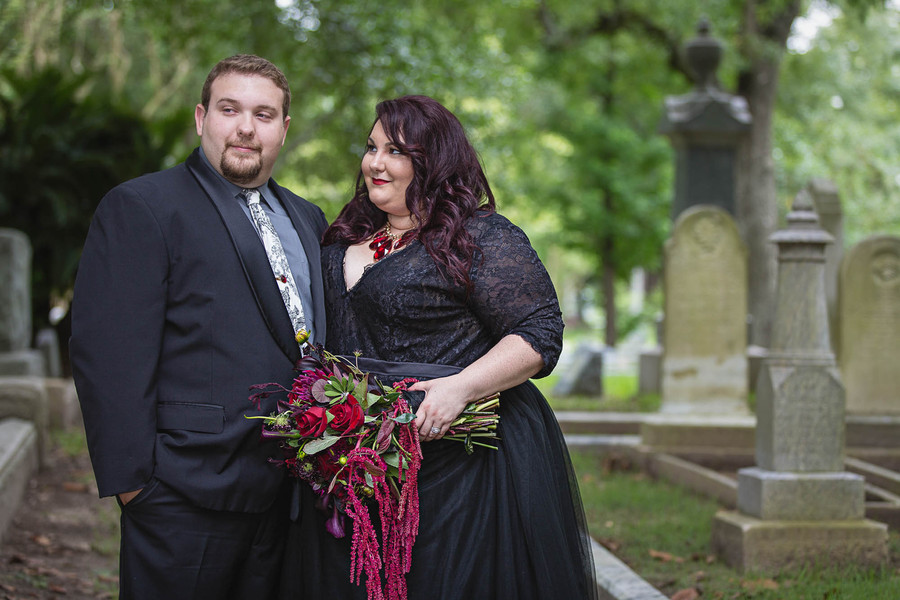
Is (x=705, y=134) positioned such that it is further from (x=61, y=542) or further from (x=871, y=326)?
(x=61, y=542)

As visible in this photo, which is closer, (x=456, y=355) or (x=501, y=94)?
(x=456, y=355)

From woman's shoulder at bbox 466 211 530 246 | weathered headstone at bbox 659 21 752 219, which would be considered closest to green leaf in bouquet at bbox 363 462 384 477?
woman's shoulder at bbox 466 211 530 246

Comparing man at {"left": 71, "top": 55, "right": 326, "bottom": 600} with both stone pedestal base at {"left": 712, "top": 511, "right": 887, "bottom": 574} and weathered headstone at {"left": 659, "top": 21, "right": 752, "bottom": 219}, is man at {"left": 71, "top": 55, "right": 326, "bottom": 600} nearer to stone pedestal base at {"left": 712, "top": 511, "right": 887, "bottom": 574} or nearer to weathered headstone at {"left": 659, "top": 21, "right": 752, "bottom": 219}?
stone pedestal base at {"left": 712, "top": 511, "right": 887, "bottom": 574}

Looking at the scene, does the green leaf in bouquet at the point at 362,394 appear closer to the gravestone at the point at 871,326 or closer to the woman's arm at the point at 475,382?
the woman's arm at the point at 475,382

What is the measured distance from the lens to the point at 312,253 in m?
3.41

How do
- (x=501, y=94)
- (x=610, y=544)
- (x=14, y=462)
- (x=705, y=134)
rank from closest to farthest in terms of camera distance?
(x=610, y=544) < (x=14, y=462) < (x=705, y=134) < (x=501, y=94)

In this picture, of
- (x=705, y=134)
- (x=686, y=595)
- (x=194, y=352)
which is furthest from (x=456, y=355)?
(x=705, y=134)

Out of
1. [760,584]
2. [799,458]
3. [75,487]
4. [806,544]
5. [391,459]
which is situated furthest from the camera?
[75,487]

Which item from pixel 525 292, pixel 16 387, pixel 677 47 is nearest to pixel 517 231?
pixel 525 292

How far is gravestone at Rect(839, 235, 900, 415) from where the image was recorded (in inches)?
360

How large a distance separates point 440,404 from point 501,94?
Answer: 17071 mm

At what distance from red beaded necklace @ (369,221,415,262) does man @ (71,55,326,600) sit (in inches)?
10.7

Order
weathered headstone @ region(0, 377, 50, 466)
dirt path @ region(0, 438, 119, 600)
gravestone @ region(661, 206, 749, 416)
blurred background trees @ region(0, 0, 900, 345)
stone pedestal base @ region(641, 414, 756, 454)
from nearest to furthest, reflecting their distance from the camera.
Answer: dirt path @ region(0, 438, 119, 600) < weathered headstone @ region(0, 377, 50, 466) < stone pedestal base @ region(641, 414, 756, 454) < gravestone @ region(661, 206, 749, 416) < blurred background trees @ region(0, 0, 900, 345)

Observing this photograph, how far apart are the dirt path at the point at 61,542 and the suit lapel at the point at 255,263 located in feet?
8.24
